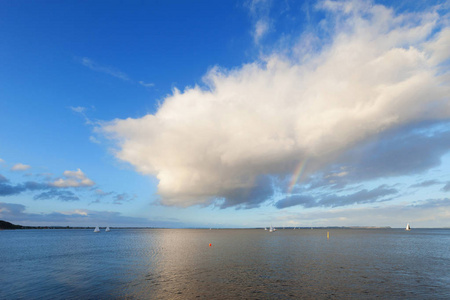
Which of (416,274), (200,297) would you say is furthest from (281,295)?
(416,274)

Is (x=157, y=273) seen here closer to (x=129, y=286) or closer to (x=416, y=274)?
(x=129, y=286)

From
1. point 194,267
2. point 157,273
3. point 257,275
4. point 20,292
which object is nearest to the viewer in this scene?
point 20,292

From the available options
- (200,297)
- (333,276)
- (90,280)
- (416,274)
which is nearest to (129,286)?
(90,280)

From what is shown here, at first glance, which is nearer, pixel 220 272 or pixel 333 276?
pixel 333 276

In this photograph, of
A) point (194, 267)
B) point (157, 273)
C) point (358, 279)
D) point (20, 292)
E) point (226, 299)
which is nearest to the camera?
point (226, 299)

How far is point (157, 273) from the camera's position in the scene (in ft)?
159

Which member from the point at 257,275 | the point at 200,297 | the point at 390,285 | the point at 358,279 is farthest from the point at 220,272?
the point at 390,285

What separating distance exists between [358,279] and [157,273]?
116ft

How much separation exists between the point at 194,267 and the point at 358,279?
103 feet

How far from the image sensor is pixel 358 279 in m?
41.8

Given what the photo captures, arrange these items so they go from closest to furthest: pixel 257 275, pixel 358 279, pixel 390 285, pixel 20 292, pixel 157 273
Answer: pixel 20 292 < pixel 390 285 < pixel 358 279 < pixel 257 275 < pixel 157 273

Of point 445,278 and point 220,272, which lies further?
point 220,272

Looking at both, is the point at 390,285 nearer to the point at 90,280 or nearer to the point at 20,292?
the point at 90,280

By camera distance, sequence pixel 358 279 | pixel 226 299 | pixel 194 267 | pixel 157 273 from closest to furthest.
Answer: pixel 226 299 < pixel 358 279 < pixel 157 273 < pixel 194 267
